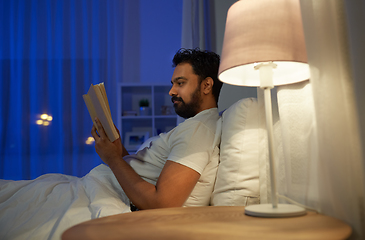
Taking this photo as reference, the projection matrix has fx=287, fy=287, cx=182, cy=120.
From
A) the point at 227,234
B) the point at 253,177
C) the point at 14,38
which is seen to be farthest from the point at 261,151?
the point at 14,38

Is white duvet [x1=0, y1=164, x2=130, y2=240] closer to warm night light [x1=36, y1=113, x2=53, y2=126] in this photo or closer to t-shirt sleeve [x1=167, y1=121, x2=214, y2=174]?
t-shirt sleeve [x1=167, y1=121, x2=214, y2=174]

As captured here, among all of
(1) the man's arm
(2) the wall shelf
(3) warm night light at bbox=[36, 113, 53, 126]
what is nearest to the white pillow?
(1) the man's arm

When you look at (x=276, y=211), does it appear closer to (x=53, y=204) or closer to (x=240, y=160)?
(x=240, y=160)

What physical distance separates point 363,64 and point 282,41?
189 millimetres

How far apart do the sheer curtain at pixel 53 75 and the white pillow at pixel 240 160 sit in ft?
7.50

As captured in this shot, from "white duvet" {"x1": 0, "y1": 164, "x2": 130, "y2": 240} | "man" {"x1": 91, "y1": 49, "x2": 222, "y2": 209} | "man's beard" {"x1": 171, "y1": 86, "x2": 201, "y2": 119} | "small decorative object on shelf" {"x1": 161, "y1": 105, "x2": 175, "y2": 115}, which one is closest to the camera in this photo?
"white duvet" {"x1": 0, "y1": 164, "x2": 130, "y2": 240}

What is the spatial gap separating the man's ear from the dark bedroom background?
1.89 m

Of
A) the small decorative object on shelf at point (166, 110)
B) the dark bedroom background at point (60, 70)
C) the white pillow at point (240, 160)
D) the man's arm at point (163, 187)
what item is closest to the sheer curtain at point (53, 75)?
the dark bedroom background at point (60, 70)

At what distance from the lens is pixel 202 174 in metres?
1.10

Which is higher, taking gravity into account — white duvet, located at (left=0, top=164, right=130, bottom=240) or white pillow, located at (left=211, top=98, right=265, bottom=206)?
white pillow, located at (left=211, top=98, right=265, bottom=206)

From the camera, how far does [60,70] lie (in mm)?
3148

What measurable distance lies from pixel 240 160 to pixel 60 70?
2.73 metres

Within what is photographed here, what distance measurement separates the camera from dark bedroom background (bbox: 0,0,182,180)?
9.95 feet

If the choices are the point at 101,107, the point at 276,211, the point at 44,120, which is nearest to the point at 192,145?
the point at 101,107
